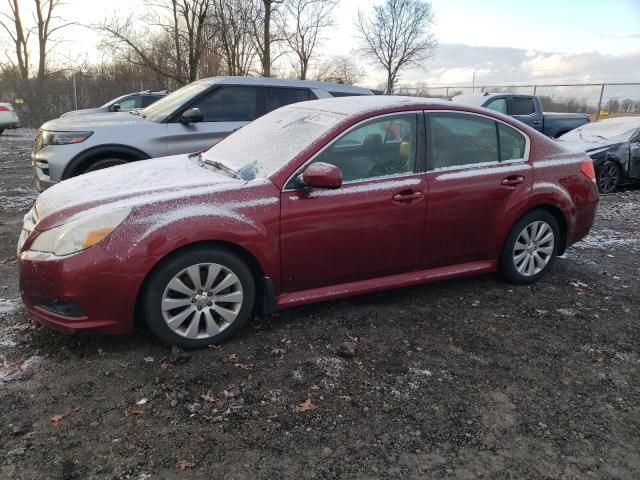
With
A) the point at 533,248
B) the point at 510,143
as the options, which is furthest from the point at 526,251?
the point at 510,143

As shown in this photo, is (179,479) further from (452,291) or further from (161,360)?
(452,291)

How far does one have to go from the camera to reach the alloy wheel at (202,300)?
3.22 m

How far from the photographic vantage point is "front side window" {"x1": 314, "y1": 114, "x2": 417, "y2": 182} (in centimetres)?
370

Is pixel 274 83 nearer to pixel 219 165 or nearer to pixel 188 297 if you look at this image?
pixel 219 165

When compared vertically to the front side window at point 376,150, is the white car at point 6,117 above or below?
above

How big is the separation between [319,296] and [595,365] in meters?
1.83

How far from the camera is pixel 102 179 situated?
3.83 metres

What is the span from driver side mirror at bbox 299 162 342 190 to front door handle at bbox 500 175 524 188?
160cm

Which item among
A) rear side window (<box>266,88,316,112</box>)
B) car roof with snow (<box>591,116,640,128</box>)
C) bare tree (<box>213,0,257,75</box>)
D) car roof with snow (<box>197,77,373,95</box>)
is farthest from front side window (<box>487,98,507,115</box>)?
bare tree (<box>213,0,257,75</box>)

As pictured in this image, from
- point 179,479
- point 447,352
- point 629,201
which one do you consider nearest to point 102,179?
point 179,479

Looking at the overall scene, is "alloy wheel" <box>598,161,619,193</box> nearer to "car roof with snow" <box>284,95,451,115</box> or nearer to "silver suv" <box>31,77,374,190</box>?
"silver suv" <box>31,77,374,190</box>

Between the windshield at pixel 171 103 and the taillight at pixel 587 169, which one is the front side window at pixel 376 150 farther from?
the windshield at pixel 171 103

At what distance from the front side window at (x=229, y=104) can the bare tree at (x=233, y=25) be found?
15.8 metres

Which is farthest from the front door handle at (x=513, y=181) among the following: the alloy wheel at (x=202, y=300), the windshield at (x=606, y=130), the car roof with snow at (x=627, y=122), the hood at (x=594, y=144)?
the car roof with snow at (x=627, y=122)
